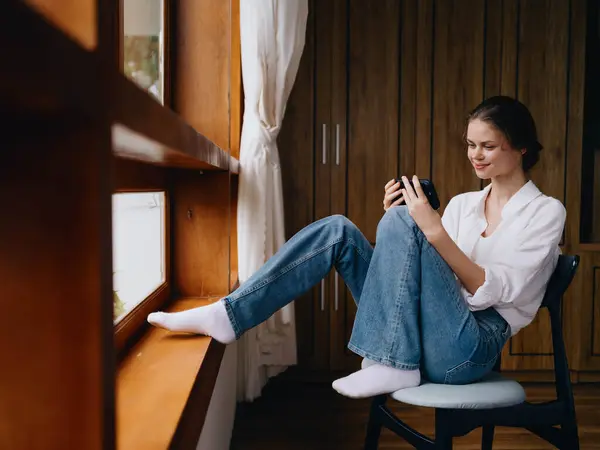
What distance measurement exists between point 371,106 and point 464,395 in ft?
5.64

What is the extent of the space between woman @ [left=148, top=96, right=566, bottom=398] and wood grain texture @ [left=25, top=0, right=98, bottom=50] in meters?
0.96

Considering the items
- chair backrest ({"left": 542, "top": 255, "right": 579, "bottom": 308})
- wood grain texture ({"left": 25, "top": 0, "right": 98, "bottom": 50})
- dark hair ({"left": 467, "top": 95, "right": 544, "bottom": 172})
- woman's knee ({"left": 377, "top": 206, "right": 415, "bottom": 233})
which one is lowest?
chair backrest ({"left": 542, "top": 255, "right": 579, "bottom": 308})

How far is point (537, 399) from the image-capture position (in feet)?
8.18

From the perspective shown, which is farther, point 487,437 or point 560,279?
point 487,437

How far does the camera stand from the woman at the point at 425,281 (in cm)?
127

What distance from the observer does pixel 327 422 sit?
7.16ft

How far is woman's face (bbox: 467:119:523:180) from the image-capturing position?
1515 millimetres

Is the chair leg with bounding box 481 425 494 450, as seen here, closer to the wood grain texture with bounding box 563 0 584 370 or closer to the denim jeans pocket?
the denim jeans pocket

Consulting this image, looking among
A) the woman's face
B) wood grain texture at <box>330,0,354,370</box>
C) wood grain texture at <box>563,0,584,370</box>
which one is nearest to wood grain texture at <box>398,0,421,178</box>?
wood grain texture at <box>330,0,354,370</box>

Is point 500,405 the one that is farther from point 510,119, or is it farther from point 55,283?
point 55,283

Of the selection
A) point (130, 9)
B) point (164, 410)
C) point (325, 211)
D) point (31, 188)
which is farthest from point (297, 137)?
point (31, 188)

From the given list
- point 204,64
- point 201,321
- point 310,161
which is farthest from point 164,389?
point 310,161

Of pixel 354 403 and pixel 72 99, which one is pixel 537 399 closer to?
pixel 354 403

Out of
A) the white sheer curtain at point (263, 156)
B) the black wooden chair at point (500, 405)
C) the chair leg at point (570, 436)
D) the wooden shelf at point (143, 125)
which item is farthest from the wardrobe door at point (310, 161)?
the wooden shelf at point (143, 125)
